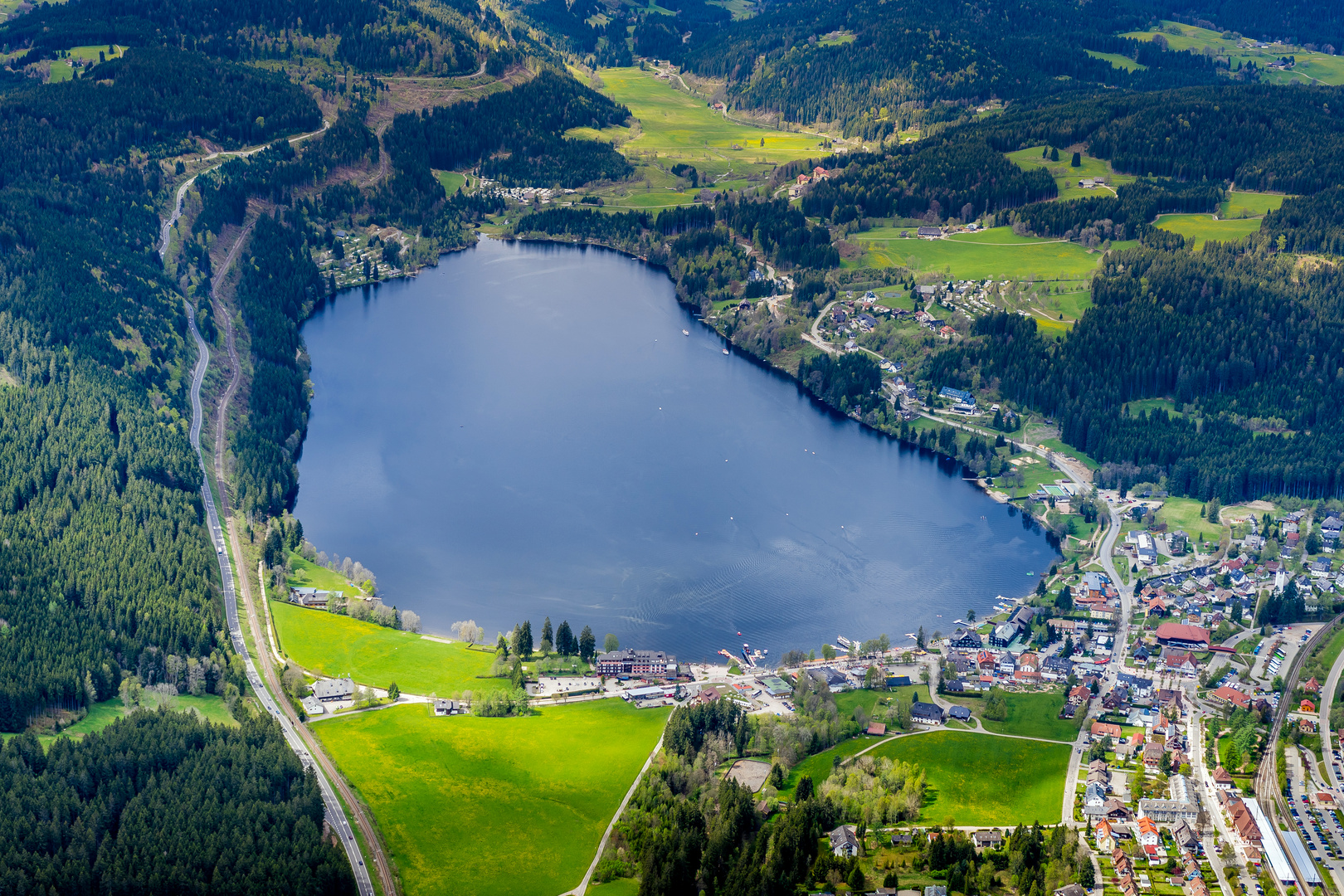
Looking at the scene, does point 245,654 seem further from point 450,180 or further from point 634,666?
point 450,180

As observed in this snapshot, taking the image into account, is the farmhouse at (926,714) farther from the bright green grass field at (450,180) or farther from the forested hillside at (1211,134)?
the bright green grass field at (450,180)

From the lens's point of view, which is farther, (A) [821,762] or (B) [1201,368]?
(B) [1201,368]

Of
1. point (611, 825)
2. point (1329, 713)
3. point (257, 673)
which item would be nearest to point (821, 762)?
point (611, 825)

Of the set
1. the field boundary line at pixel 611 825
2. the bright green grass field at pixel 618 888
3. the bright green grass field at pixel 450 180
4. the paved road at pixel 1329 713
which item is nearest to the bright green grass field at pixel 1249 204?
the paved road at pixel 1329 713

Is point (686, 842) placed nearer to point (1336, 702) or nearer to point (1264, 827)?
point (1264, 827)

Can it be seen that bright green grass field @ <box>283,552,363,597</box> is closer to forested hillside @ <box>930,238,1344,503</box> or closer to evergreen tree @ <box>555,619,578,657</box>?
evergreen tree @ <box>555,619,578,657</box>

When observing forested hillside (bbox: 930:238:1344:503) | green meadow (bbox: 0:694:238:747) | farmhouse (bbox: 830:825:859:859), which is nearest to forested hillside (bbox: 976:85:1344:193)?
forested hillside (bbox: 930:238:1344:503)
